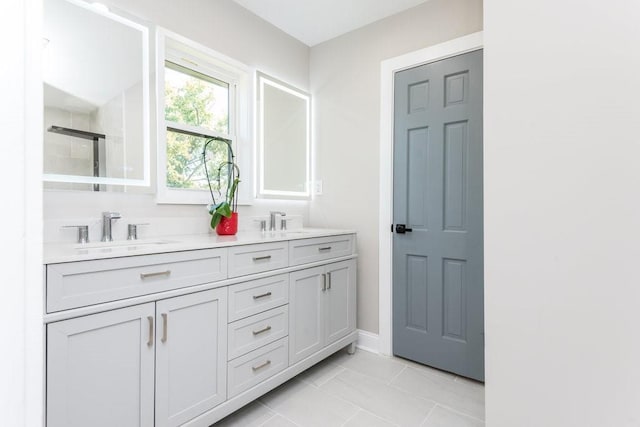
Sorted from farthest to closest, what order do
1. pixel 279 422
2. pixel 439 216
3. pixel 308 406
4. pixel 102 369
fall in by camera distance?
pixel 439 216, pixel 308 406, pixel 279 422, pixel 102 369

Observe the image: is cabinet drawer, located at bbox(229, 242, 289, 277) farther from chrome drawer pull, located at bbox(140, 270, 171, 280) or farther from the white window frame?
the white window frame

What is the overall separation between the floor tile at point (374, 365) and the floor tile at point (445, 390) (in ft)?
0.21

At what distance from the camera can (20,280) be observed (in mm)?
354

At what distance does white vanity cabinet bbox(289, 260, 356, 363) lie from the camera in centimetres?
197

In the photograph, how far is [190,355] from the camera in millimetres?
1411

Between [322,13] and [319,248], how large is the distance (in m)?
1.75

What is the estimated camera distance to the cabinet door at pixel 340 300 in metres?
2.23

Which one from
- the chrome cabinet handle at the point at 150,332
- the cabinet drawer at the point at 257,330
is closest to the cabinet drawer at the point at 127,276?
the chrome cabinet handle at the point at 150,332

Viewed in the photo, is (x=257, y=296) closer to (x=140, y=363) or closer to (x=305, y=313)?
(x=305, y=313)

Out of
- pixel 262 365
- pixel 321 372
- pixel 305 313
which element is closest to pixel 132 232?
pixel 262 365

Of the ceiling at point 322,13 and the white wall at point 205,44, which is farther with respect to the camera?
the ceiling at point 322,13

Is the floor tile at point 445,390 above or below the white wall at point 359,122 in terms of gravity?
→ below

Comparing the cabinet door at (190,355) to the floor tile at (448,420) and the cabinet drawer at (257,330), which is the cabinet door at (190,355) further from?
the floor tile at (448,420)

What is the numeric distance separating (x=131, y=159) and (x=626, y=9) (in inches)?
88.1
